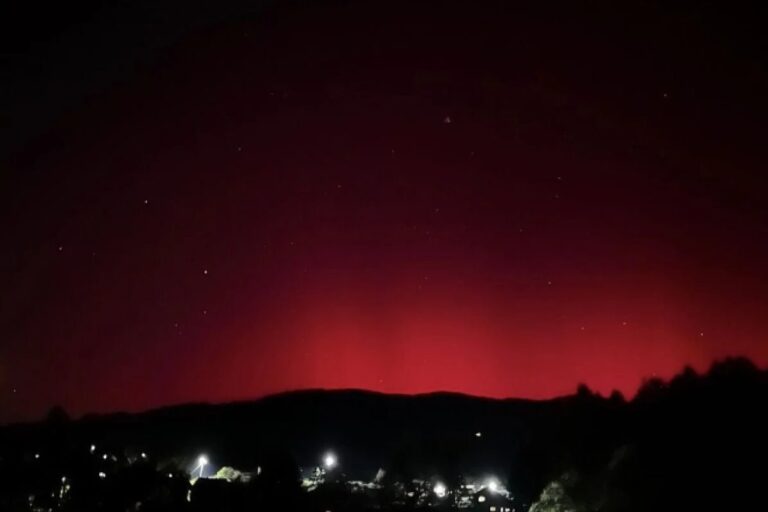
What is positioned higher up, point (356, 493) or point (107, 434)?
point (107, 434)

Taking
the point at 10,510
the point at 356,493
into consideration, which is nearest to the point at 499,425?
the point at 356,493

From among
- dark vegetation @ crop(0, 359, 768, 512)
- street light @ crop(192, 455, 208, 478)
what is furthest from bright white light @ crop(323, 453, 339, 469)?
street light @ crop(192, 455, 208, 478)

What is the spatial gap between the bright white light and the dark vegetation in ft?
4.11

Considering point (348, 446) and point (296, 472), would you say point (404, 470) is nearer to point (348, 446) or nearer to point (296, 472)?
point (296, 472)

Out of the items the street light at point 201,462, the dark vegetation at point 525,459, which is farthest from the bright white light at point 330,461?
the street light at point 201,462

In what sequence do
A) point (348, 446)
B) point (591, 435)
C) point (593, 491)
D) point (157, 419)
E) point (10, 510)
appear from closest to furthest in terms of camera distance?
point (10, 510) < point (593, 491) < point (591, 435) < point (157, 419) < point (348, 446)

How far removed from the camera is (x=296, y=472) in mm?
26188

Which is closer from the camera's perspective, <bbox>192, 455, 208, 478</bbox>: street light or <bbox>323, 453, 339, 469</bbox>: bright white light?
<bbox>192, 455, 208, 478</bbox>: street light

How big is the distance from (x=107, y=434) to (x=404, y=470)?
1698cm

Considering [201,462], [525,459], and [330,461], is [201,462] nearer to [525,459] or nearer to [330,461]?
[330,461]

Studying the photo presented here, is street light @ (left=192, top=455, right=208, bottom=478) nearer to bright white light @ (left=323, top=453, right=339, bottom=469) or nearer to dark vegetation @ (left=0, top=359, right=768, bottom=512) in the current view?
dark vegetation @ (left=0, top=359, right=768, bottom=512)

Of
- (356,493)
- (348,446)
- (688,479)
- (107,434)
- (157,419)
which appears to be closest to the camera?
(688,479)

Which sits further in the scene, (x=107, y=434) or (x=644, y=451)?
(x=107, y=434)

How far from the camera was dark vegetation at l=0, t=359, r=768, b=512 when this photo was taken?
22.4m
